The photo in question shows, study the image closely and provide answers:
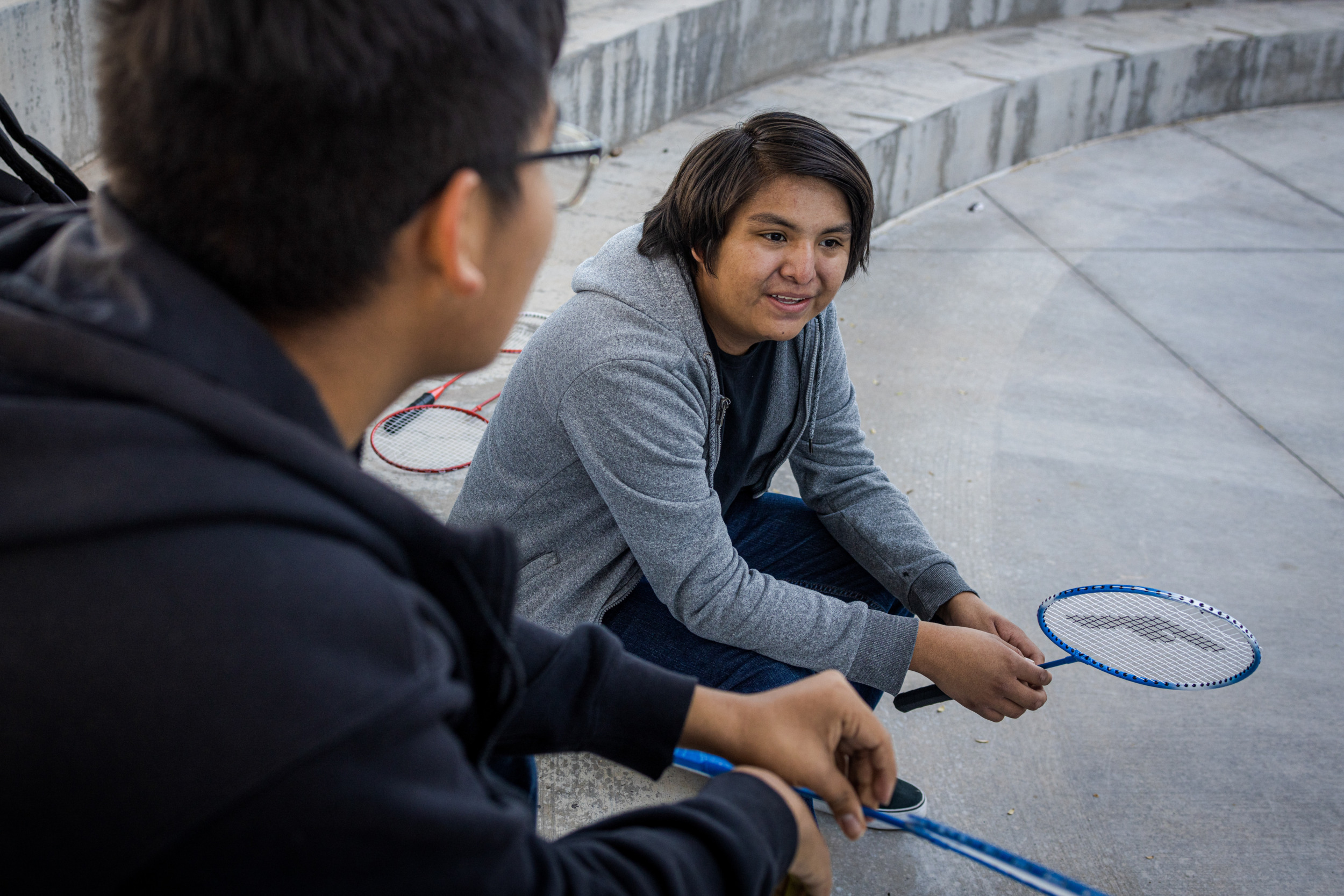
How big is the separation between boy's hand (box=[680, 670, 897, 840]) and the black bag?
146 cm

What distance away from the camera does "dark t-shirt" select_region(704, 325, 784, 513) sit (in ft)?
6.30

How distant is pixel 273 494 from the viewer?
0.66 meters

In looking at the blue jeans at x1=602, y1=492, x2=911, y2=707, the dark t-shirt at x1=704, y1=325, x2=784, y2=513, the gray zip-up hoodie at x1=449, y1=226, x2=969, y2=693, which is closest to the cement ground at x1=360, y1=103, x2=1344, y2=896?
the blue jeans at x1=602, y1=492, x2=911, y2=707

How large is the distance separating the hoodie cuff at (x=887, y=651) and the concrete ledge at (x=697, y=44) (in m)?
3.10

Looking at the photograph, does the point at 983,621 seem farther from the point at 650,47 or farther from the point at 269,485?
the point at 650,47

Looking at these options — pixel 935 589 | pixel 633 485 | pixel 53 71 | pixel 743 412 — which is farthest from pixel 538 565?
pixel 53 71

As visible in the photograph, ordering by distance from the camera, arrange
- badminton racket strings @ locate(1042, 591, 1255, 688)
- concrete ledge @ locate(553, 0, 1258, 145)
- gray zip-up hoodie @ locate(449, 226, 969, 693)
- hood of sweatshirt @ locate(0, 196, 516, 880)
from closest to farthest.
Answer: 1. hood of sweatshirt @ locate(0, 196, 516, 880)
2. gray zip-up hoodie @ locate(449, 226, 969, 693)
3. badminton racket strings @ locate(1042, 591, 1255, 688)
4. concrete ledge @ locate(553, 0, 1258, 145)

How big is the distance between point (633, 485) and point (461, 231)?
0.85 m

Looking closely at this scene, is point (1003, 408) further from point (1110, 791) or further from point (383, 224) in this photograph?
point (383, 224)

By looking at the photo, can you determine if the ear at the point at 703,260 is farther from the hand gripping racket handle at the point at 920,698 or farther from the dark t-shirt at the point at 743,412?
the hand gripping racket handle at the point at 920,698

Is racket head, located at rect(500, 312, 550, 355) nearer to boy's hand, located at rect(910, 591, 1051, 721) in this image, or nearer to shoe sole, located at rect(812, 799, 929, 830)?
shoe sole, located at rect(812, 799, 929, 830)

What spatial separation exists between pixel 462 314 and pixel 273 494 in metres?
0.27

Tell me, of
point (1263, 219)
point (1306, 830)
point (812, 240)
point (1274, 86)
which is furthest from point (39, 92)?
point (1274, 86)

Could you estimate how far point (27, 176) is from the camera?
1900 millimetres
